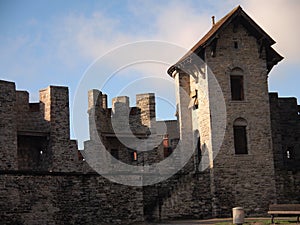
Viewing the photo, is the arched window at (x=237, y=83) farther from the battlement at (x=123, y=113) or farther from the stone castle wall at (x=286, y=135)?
the battlement at (x=123, y=113)

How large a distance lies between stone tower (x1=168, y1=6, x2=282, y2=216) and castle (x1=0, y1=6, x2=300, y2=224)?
0.15 feet

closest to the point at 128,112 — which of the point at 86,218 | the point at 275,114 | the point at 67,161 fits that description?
the point at 67,161

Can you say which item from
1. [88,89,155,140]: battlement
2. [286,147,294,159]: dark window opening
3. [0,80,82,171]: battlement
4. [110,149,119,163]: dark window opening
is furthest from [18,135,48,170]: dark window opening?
[286,147,294,159]: dark window opening

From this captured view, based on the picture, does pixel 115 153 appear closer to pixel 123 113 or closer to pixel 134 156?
pixel 134 156

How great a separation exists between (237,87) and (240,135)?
2.35 m

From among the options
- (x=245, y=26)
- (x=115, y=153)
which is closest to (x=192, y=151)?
(x=115, y=153)

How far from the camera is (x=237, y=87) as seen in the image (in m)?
27.7

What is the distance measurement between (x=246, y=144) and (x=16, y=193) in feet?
36.5

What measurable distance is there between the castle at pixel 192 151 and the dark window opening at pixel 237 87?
0.05m

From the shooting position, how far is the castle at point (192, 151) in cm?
2298

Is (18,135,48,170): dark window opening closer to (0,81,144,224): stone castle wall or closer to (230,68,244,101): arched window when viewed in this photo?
(0,81,144,224): stone castle wall

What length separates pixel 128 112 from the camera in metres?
34.4

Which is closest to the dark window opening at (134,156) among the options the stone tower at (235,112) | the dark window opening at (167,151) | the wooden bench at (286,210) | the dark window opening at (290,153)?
the dark window opening at (167,151)

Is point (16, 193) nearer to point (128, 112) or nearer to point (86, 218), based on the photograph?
point (86, 218)
